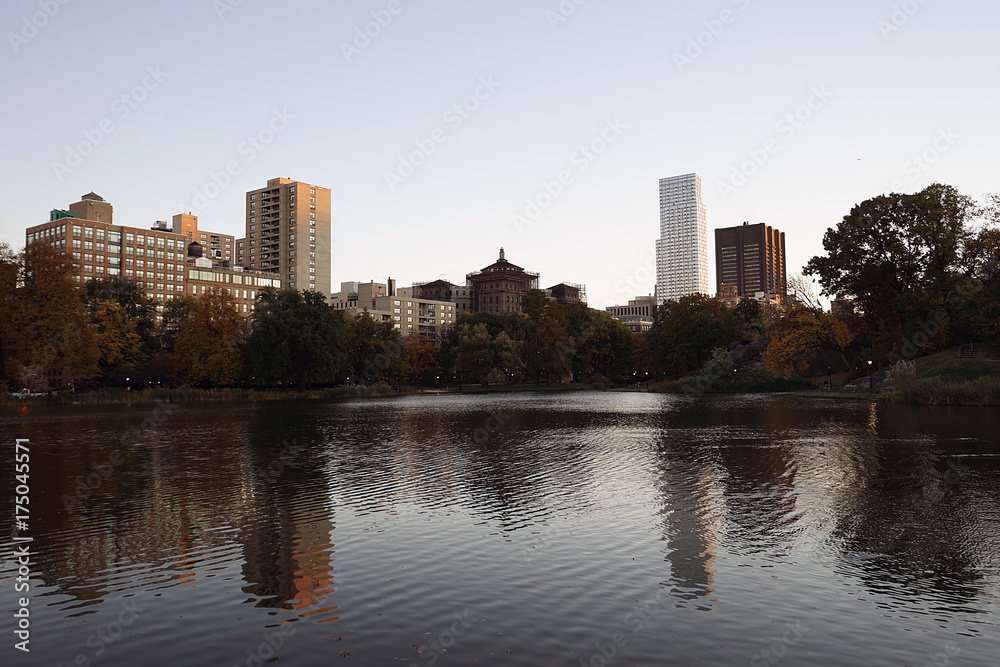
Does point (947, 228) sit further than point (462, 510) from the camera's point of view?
Yes

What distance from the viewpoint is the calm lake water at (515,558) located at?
9.10 m

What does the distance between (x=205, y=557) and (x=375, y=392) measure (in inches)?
3766

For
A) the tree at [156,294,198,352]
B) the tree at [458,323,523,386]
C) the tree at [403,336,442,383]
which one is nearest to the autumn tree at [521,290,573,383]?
the tree at [458,323,523,386]

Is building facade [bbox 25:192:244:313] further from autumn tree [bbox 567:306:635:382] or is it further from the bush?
the bush

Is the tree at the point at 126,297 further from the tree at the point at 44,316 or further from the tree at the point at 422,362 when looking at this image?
the tree at the point at 422,362

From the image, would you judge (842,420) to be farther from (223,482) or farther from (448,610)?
(448,610)

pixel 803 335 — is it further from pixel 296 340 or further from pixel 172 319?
pixel 172 319

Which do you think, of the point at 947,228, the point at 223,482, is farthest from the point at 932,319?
the point at 223,482

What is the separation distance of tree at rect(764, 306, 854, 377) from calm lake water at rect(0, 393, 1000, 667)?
53.9 metres

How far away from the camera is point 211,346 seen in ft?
301

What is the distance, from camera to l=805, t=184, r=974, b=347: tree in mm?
69000

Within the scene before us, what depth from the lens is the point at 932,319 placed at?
7019 centimetres

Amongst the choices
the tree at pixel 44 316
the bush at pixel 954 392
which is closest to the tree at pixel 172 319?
the tree at pixel 44 316

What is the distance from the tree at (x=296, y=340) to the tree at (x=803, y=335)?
56977mm
